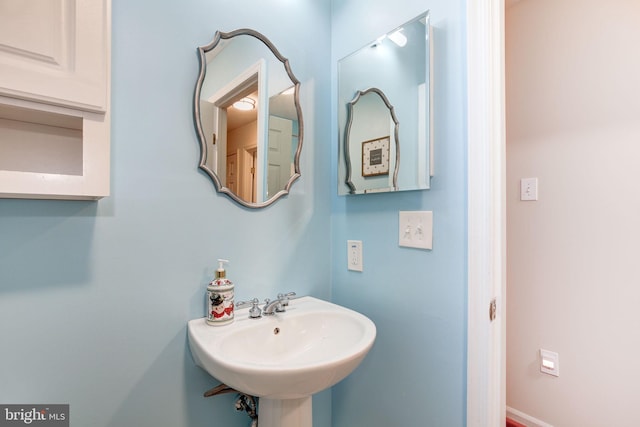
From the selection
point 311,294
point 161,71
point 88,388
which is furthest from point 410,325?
point 161,71

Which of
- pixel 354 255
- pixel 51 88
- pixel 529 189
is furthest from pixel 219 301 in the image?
pixel 529 189

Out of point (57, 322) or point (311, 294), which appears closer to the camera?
point (57, 322)

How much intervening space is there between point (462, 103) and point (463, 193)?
0.93 feet

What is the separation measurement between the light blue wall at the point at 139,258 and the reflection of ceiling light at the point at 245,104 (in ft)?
0.56

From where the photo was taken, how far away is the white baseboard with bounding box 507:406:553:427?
5.30 feet

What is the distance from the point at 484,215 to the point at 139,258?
41.1 inches

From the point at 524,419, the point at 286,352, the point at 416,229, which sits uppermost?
the point at 416,229

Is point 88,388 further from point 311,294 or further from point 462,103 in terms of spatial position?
point 462,103

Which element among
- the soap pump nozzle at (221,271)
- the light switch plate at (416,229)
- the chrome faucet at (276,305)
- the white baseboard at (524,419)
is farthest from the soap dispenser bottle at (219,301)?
the white baseboard at (524,419)

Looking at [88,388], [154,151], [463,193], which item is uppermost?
[154,151]

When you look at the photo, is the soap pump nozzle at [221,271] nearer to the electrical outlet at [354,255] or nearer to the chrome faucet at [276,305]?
the chrome faucet at [276,305]

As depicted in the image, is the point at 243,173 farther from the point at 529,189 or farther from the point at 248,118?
the point at 529,189

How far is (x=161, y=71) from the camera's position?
0.94 meters

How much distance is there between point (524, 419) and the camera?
5.47ft
